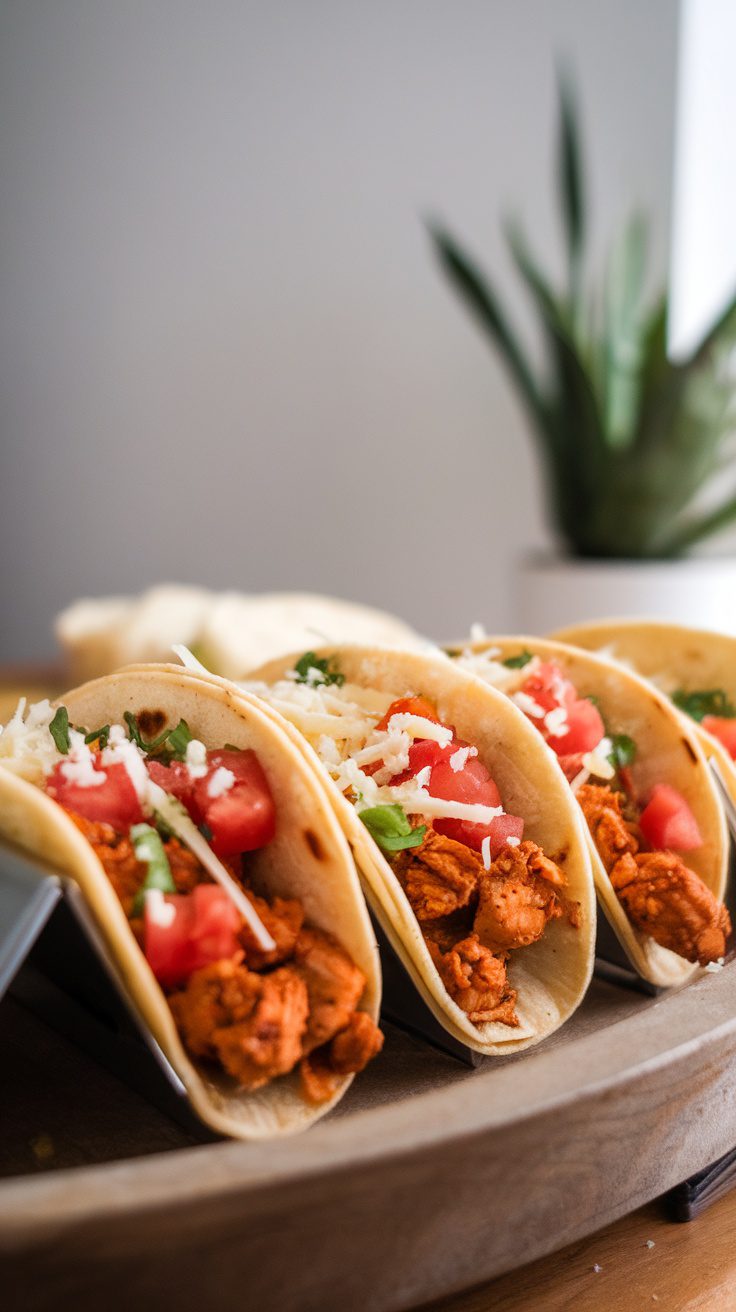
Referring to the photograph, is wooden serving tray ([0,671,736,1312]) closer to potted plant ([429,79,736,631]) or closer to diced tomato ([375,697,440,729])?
diced tomato ([375,697,440,729])

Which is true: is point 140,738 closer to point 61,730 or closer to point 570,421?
point 61,730

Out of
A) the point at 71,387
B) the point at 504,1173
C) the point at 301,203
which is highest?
the point at 301,203

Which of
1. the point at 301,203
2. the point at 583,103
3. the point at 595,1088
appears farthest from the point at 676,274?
the point at 595,1088

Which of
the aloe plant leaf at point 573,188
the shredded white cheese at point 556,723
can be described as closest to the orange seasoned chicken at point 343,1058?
the shredded white cheese at point 556,723

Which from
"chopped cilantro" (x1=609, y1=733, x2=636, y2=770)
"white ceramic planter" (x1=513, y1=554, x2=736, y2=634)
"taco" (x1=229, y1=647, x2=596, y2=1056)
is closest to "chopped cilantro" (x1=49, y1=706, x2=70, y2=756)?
"taco" (x1=229, y1=647, x2=596, y2=1056)

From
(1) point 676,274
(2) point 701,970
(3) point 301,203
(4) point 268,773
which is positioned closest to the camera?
(4) point 268,773

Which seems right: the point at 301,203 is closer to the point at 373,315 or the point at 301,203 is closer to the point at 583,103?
the point at 373,315
